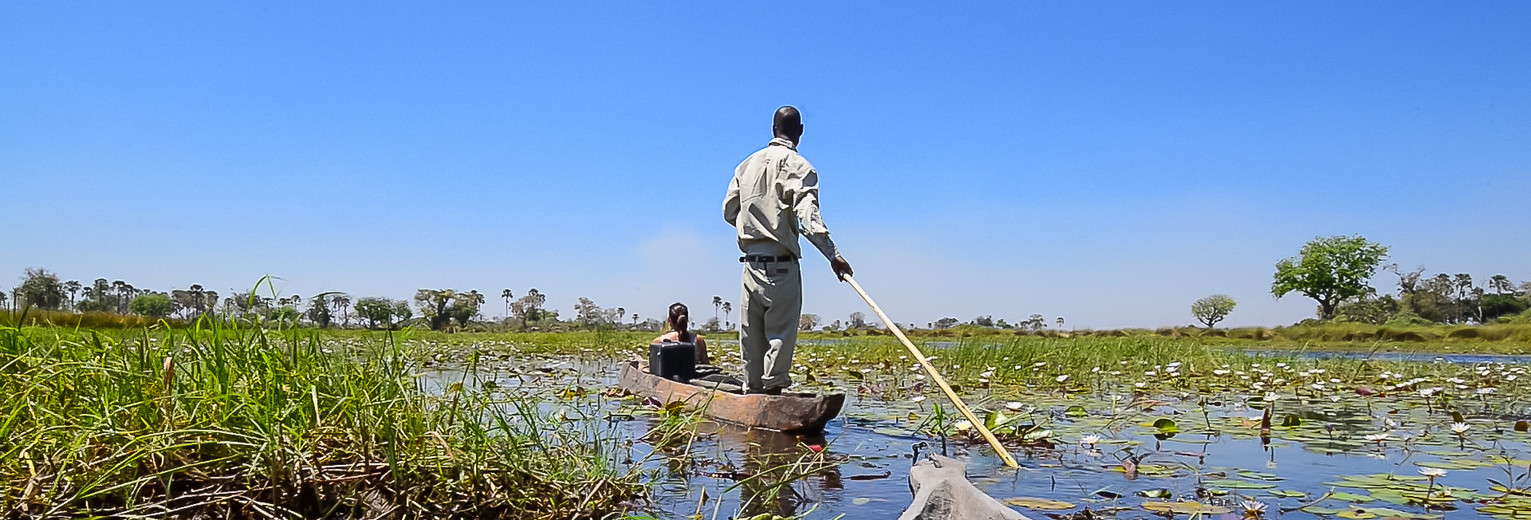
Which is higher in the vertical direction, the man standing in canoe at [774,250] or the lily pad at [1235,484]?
the man standing in canoe at [774,250]

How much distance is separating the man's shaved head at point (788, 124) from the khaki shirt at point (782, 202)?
9 centimetres

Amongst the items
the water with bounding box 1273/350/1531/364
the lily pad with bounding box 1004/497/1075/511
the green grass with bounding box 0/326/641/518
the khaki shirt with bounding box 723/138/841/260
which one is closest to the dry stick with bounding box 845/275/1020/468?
the khaki shirt with bounding box 723/138/841/260

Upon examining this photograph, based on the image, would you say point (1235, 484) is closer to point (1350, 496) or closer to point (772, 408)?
point (1350, 496)

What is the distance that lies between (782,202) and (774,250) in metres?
0.29

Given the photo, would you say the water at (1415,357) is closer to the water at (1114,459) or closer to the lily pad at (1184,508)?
the water at (1114,459)

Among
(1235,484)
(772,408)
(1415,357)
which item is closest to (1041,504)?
(1235,484)

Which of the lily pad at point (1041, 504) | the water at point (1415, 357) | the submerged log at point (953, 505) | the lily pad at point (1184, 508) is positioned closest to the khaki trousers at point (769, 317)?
the lily pad at point (1041, 504)

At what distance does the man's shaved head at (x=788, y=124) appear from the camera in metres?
5.68

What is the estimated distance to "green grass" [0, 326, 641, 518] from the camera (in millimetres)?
2408

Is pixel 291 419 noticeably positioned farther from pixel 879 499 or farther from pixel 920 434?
pixel 920 434

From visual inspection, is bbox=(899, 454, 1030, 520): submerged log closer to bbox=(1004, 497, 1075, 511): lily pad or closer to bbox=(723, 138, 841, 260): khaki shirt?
bbox=(1004, 497, 1075, 511): lily pad

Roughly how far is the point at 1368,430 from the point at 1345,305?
57.5 metres

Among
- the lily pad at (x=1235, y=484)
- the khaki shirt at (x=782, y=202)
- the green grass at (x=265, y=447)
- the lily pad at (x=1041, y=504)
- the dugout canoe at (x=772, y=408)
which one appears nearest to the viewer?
the green grass at (x=265, y=447)

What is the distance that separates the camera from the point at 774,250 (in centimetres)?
543
